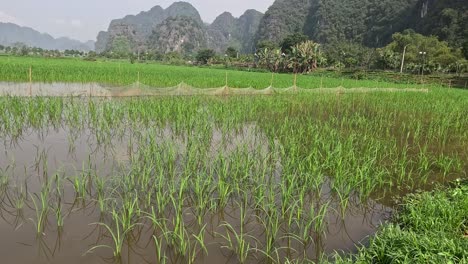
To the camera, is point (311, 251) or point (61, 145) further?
point (61, 145)

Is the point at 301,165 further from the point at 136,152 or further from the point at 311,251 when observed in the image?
the point at 136,152

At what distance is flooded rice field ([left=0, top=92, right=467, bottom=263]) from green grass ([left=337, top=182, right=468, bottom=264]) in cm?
36

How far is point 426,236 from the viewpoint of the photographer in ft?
8.59

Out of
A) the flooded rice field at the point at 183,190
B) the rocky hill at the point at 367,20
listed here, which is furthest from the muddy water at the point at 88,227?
the rocky hill at the point at 367,20

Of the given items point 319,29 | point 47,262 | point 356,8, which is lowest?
point 47,262

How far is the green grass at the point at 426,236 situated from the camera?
239 cm

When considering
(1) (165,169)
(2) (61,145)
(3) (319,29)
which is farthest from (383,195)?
(3) (319,29)

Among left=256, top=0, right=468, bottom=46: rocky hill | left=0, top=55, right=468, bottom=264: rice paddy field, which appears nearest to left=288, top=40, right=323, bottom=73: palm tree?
left=256, top=0, right=468, bottom=46: rocky hill

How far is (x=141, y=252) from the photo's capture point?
274cm

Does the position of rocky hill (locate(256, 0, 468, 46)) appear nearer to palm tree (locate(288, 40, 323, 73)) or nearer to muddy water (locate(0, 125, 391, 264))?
palm tree (locate(288, 40, 323, 73))

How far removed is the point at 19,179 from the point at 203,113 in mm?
4989

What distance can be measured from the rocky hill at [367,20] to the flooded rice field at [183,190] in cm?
6486

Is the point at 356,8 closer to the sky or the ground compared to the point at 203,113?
closer to the sky

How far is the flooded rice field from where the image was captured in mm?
2822
